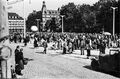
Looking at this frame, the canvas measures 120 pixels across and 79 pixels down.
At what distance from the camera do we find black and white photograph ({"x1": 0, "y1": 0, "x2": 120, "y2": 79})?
A: 48.8 feet

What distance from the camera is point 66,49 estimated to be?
96.5ft

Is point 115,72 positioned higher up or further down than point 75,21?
further down

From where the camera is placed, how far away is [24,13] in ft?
150

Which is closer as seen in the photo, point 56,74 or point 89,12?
point 56,74

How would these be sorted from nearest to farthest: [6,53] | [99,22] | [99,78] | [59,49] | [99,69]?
[6,53] < [99,78] < [99,69] < [59,49] < [99,22]

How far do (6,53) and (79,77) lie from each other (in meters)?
5.53

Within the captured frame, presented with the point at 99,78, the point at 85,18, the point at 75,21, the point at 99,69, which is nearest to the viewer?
the point at 99,78

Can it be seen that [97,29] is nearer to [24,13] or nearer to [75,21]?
[75,21]

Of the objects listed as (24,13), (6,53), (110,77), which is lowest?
(110,77)

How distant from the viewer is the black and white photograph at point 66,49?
586 inches

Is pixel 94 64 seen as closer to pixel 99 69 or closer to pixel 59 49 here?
pixel 99 69

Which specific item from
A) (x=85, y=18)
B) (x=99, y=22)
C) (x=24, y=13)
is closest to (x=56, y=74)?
(x=24, y=13)

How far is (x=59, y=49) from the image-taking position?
34000mm

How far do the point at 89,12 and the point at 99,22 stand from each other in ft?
53.9
